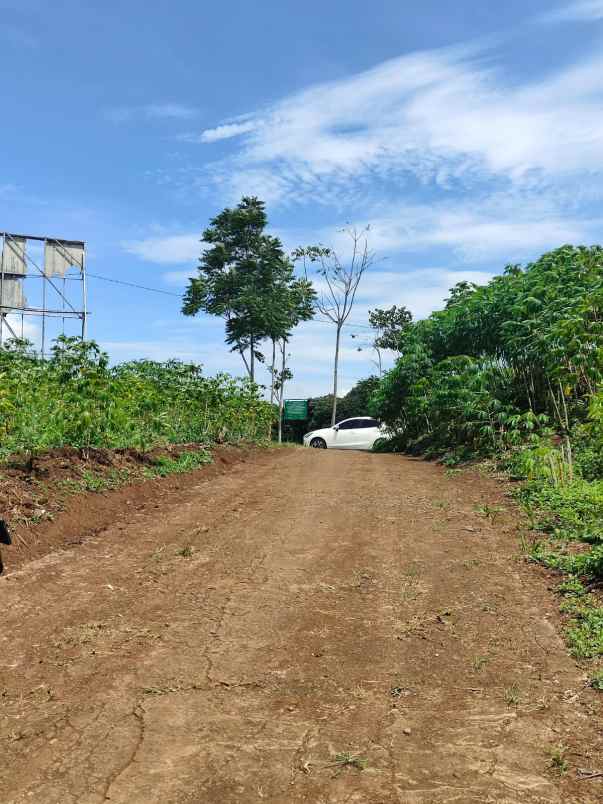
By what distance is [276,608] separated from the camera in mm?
5543

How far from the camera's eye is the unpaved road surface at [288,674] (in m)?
3.24

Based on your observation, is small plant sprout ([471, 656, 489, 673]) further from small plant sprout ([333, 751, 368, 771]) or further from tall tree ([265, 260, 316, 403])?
tall tree ([265, 260, 316, 403])

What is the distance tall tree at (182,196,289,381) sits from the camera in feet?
132

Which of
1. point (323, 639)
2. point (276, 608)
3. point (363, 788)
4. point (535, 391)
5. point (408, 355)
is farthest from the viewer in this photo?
point (408, 355)

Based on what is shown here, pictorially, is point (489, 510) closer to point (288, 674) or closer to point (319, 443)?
point (288, 674)

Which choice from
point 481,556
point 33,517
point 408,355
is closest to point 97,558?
point 33,517

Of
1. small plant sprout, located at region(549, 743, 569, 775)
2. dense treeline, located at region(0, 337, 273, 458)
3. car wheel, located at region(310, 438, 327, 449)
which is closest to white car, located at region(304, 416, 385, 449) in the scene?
car wheel, located at region(310, 438, 327, 449)

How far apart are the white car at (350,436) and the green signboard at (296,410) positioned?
14.3 meters

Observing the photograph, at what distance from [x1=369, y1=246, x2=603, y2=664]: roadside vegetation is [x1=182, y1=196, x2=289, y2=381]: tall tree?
16.6 meters

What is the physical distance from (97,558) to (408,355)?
16691 millimetres

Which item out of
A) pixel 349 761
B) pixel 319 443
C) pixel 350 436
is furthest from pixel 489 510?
pixel 319 443

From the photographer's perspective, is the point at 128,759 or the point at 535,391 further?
the point at 535,391

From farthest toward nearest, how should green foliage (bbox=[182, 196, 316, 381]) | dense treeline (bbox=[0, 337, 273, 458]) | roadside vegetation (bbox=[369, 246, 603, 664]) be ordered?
green foliage (bbox=[182, 196, 316, 381]) < dense treeline (bbox=[0, 337, 273, 458]) < roadside vegetation (bbox=[369, 246, 603, 664])

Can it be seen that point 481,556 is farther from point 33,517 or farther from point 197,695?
point 33,517
